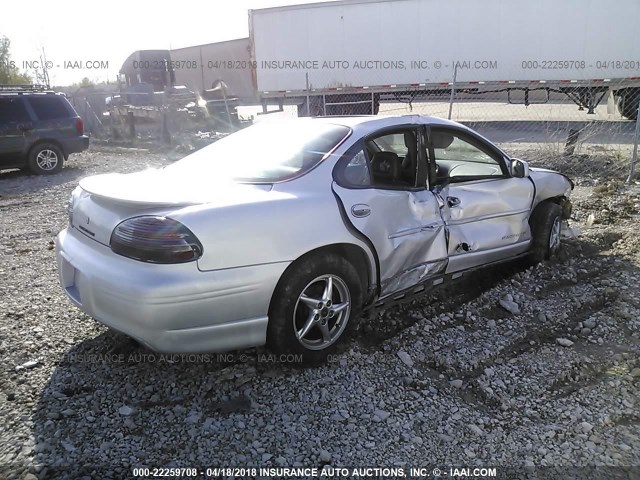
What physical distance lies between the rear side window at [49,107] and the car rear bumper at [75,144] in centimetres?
51

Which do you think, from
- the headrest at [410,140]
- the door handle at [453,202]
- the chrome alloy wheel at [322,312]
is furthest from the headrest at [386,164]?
the chrome alloy wheel at [322,312]

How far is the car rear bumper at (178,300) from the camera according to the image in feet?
8.87

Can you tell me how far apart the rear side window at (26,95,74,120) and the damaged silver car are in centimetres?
869

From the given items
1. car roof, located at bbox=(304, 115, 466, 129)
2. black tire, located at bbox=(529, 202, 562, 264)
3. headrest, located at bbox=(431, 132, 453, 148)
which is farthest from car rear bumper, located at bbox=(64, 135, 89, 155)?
black tire, located at bbox=(529, 202, 562, 264)

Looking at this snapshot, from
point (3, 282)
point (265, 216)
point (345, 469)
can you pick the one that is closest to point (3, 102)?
point (3, 282)

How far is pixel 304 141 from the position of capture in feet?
11.9

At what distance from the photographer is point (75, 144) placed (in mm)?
11656

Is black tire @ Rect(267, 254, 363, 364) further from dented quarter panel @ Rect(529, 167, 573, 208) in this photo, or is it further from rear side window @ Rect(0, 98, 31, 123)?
rear side window @ Rect(0, 98, 31, 123)

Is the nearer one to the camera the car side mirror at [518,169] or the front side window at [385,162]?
the front side window at [385,162]

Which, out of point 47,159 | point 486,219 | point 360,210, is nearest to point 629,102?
point 486,219

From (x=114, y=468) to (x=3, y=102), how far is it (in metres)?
10.5

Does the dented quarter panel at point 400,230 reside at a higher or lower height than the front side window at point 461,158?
lower

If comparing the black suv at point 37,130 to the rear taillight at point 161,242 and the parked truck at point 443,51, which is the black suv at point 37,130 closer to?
the parked truck at point 443,51

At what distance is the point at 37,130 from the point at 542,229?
402 inches
